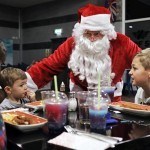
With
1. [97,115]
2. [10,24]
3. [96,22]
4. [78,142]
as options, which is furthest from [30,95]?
[10,24]

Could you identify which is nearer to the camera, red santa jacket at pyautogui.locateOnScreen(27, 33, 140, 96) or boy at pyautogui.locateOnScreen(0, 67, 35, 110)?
boy at pyautogui.locateOnScreen(0, 67, 35, 110)

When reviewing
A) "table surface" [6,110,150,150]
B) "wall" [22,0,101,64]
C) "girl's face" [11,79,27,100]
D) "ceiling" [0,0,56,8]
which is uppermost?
"ceiling" [0,0,56,8]

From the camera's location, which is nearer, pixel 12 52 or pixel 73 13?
pixel 73 13

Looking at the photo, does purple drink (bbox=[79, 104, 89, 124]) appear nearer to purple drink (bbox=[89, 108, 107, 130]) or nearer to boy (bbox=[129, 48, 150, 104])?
purple drink (bbox=[89, 108, 107, 130])

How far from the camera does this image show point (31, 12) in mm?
11680

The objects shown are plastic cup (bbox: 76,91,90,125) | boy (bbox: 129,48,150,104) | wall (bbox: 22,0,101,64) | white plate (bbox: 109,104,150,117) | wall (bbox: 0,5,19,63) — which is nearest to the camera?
plastic cup (bbox: 76,91,90,125)

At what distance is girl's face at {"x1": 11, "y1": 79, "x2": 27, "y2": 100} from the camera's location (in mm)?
2281

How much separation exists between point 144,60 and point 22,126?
4.27ft

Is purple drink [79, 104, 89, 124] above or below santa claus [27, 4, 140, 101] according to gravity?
below

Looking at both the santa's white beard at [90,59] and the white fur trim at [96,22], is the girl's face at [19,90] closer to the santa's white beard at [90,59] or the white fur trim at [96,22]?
the santa's white beard at [90,59]

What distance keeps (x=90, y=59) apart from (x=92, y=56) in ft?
0.16

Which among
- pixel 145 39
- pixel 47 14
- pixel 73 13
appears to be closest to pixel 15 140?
pixel 145 39

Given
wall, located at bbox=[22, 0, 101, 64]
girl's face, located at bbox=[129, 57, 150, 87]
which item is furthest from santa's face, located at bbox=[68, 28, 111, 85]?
wall, located at bbox=[22, 0, 101, 64]

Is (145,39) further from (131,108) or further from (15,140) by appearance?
(15,140)
